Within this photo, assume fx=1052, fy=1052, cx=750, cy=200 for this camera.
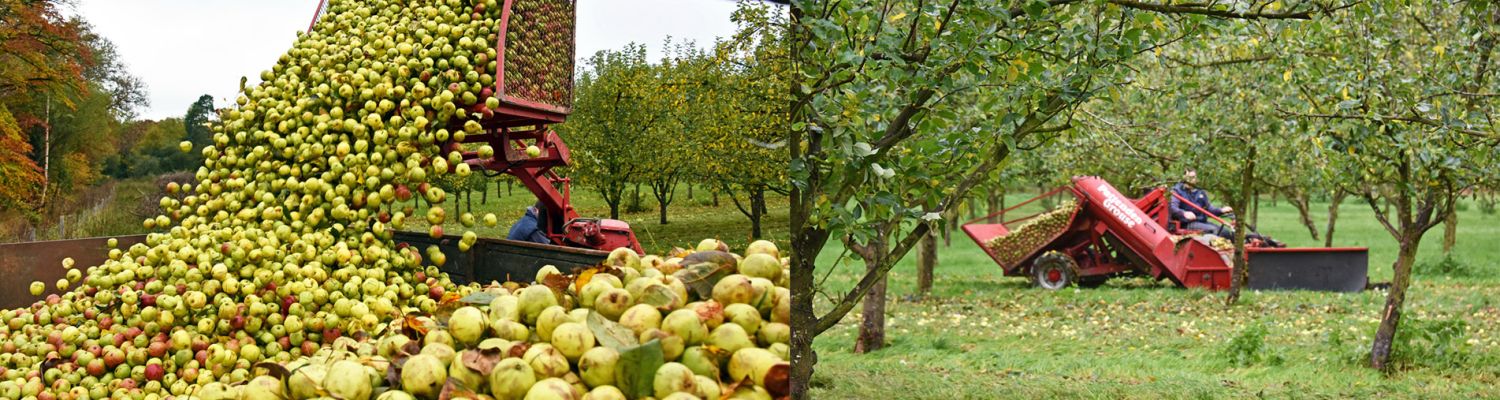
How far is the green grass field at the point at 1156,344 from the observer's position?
19.4 ft

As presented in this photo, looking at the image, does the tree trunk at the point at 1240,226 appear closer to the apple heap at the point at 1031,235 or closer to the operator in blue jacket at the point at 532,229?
the apple heap at the point at 1031,235

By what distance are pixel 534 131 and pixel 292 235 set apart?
1.95 metres

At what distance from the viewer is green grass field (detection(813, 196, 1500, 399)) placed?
591 cm

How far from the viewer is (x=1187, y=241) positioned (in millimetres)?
12883

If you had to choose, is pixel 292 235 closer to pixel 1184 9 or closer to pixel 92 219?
pixel 1184 9

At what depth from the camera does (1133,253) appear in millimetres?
13539

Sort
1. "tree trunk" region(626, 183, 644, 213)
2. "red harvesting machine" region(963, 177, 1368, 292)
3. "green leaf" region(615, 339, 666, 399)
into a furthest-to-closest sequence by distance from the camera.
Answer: "red harvesting machine" region(963, 177, 1368, 292)
"tree trunk" region(626, 183, 644, 213)
"green leaf" region(615, 339, 666, 399)

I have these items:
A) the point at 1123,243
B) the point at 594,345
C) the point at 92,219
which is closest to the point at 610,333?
the point at 594,345

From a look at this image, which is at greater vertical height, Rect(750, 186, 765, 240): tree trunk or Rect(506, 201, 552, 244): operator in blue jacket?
Rect(750, 186, 765, 240): tree trunk

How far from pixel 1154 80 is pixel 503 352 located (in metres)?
13.5

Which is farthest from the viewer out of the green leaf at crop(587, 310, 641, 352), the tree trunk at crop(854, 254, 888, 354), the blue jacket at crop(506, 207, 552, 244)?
the tree trunk at crop(854, 254, 888, 354)

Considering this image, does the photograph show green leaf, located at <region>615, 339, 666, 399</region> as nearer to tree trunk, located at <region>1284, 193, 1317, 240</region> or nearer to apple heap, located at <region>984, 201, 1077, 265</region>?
apple heap, located at <region>984, 201, 1077, 265</region>

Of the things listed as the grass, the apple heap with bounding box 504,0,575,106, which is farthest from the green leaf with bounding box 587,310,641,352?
the grass

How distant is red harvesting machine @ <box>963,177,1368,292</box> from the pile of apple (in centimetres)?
810
